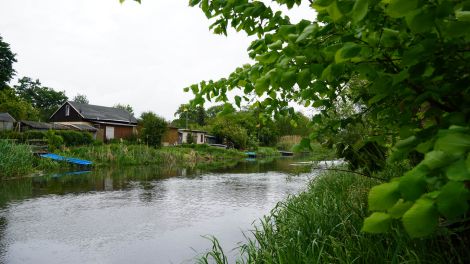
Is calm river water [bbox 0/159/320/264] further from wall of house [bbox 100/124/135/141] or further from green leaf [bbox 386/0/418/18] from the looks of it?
wall of house [bbox 100/124/135/141]

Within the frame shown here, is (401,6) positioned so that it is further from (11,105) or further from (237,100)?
(11,105)

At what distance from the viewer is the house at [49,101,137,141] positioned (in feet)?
146

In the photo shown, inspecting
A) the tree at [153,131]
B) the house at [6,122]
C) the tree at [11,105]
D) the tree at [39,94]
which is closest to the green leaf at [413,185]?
the tree at [153,131]

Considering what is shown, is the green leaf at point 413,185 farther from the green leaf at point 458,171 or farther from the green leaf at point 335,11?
the green leaf at point 335,11

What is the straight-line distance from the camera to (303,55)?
1882mm

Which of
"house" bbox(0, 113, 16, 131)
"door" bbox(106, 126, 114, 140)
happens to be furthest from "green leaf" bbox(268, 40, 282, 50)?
"house" bbox(0, 113, 16, 131)

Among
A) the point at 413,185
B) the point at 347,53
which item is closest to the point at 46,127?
the point at 347,53

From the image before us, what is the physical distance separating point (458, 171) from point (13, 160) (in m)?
22.2

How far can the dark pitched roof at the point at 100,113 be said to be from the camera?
4566 centimetres

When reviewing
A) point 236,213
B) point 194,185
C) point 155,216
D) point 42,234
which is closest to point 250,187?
point 194,185

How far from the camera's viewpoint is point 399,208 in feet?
3.44

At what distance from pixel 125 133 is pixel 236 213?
126 feet

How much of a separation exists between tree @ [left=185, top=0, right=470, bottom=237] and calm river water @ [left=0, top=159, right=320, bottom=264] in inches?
156

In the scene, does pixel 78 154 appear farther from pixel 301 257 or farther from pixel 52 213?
pixel 301 257
